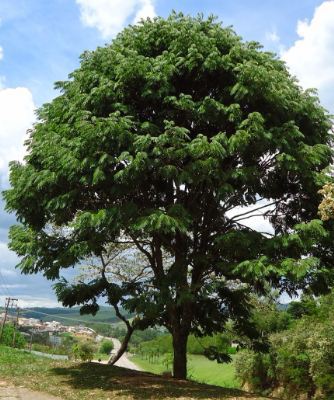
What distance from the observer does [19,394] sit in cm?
1268

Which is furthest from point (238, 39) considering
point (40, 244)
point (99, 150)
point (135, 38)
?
point (40, 244)

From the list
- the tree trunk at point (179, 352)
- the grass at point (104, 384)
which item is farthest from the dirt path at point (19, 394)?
the tree trunk at point (179, 352)

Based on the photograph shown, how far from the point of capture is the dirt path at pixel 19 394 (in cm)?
1208

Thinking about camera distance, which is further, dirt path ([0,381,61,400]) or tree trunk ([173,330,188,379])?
tree trunk ([173,330,188,379])

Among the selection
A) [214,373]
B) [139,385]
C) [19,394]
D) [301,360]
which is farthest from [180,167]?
[214,373]

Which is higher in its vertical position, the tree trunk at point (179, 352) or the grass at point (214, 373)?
the tree trunk at point (179, 352)

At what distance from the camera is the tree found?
12.3 meters

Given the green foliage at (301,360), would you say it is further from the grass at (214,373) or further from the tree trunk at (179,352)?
the tree trunk at (179,352)

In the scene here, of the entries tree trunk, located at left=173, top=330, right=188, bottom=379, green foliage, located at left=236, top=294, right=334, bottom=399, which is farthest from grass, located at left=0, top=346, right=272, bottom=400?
green foliage, located at left=236, top=294, right=334, bottom=399

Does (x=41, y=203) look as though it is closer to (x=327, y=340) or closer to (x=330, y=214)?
(x=330, y=214)

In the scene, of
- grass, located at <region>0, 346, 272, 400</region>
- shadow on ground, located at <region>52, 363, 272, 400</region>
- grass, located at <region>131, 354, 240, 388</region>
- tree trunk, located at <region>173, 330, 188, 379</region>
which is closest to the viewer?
grass, located at <region>0, 346, 272, 400</region>

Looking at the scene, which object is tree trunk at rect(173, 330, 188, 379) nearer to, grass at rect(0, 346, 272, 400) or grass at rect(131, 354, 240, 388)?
grass at rect(0, 346, 272, 400)

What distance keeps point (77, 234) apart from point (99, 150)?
327 centimetres

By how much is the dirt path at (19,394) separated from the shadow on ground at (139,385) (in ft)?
3.77
